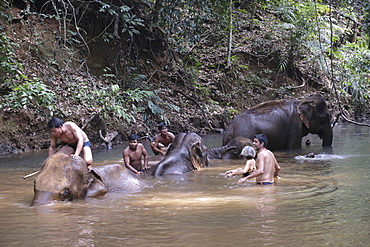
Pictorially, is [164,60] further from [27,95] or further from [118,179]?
[118,179]

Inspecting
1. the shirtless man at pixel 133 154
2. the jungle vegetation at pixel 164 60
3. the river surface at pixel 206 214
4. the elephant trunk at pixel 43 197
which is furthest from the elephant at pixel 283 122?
the elephant trunk at pixel 43 197

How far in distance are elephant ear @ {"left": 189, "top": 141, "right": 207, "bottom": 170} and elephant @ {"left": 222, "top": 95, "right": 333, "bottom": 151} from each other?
2409 mm

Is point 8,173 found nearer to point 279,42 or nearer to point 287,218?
point 287,218

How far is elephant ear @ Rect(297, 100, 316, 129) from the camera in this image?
43.6ft

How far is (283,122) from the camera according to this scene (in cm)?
1302

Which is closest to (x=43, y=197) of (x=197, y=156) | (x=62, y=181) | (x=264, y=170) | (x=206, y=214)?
(x=62, y=181)

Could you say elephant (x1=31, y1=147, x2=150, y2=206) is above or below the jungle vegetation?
below

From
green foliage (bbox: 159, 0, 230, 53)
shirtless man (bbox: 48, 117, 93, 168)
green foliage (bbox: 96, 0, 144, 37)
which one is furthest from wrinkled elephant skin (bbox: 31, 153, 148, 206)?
green foliage (bbox: 159, 0, 230, 53)

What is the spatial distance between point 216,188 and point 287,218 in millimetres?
2553

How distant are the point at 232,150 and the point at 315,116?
11.3 ft

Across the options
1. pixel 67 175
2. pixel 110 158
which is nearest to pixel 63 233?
pixel 67 175

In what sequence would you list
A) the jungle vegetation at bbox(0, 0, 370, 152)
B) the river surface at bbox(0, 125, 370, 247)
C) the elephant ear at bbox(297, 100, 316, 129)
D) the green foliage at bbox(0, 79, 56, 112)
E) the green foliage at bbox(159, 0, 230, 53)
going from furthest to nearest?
the green foliage at bbox(159, 0, 230, 53)
the jungle vegetation at bbox(0, 0, 370, 152)
the elephant ear at bbox(297, 100, 316, 129)
the green foliage at bbox(0, 79, 56, 112)
the river surface at bbox(0, 125, 370, 247)

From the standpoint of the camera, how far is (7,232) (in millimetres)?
4531

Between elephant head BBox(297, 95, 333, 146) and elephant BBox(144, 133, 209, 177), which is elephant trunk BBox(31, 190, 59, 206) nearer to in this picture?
elephant BBox(144, 133, 209, 177)
